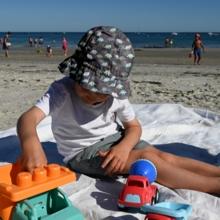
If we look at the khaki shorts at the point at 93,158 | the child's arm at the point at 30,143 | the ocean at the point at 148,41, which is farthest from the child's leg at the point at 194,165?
the ocean at the point at 148,41

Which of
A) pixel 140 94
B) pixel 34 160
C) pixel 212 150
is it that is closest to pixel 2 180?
pixel 34 160

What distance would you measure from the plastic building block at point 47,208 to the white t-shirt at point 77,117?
1.59 feet

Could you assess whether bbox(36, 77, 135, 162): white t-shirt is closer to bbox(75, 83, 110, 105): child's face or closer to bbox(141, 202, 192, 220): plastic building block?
bbox(75, 83, 110, 105): child's face

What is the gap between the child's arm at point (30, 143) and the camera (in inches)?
55.1

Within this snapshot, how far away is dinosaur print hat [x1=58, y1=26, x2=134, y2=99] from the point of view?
1.66 m

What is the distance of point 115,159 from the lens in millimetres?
1747

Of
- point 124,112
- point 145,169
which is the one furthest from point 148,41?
point 145,169

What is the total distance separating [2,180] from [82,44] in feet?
1.98

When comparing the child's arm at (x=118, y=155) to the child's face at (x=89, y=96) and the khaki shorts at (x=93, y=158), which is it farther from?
the child's face at (x=89, y=96)

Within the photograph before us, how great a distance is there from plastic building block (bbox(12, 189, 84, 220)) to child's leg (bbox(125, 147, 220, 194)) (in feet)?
1.56

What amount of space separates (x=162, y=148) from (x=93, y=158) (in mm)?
699

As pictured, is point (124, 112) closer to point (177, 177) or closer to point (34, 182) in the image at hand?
point (177, 177)

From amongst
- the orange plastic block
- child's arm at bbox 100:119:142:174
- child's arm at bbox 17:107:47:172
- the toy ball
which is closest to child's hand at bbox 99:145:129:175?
child's arm at bbox 100:119:142:174

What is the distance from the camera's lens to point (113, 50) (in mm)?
1714
